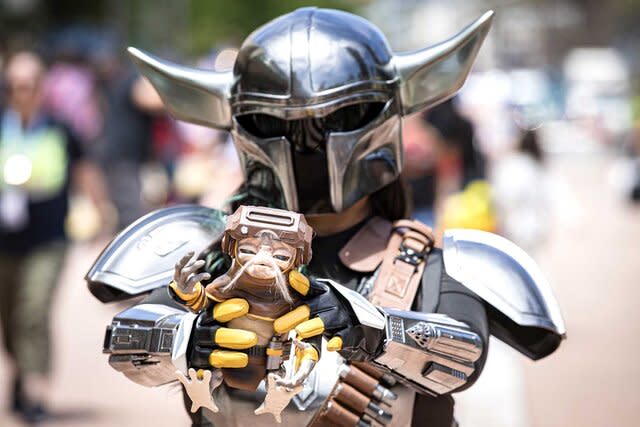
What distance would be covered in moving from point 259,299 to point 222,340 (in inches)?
4.0

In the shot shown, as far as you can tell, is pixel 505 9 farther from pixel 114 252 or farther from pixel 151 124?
pixel 114 252

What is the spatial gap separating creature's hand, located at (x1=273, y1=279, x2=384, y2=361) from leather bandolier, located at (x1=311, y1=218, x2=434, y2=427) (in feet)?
0.87

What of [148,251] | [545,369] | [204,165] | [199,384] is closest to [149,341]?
[199,384]

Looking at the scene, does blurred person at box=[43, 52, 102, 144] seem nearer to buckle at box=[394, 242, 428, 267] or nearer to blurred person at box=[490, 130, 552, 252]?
blurred person at box=[490, 130, 552, 252]

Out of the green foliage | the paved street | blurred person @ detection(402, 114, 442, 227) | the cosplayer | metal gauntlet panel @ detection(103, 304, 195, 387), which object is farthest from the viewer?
the green foliage

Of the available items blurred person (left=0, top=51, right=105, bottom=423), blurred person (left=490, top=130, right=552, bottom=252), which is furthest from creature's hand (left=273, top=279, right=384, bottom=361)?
blurred person (left=490, top=130, right=552, bottom=252)

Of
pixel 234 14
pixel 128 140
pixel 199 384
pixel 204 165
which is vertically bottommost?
pixel 234 14

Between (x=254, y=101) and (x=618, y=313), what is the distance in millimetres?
7350

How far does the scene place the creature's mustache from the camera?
87.7 inches

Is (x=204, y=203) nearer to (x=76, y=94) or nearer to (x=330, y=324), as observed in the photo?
(x=330, y=324)

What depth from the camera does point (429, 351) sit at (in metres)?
2.46

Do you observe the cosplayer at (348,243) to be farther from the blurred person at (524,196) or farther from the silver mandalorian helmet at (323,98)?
the blurred person at (524,196)

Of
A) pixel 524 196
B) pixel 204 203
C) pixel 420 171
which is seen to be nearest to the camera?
pixel 204 203

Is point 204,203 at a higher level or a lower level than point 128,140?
higher
